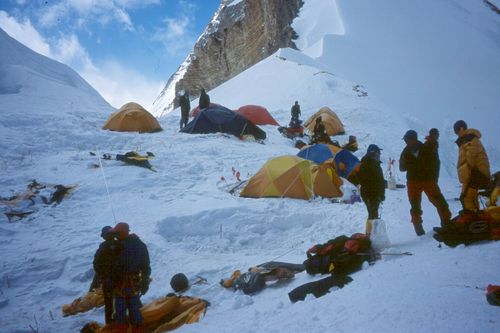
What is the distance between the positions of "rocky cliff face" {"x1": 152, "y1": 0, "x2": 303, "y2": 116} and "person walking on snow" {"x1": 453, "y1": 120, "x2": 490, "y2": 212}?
4048cm

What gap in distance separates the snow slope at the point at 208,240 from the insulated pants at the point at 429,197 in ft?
1.43

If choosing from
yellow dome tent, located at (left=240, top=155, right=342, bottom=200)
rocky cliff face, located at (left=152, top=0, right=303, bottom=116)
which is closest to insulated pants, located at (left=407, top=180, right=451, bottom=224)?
yellow dome tent, located at (left=240, top=155, right=342, bottom=200)

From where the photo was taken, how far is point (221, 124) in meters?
16.3

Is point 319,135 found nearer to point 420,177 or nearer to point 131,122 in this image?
point 131,122

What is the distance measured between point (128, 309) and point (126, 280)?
329 mm

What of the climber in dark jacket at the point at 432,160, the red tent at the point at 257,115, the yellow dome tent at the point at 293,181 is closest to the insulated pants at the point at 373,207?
the climber in dark jacket at the point at 432,160

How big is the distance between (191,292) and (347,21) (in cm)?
3958

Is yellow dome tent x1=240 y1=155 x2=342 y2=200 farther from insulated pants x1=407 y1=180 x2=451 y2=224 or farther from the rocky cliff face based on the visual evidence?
the rocky cliff face

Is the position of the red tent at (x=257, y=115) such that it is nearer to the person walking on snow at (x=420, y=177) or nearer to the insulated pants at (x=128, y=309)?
the person walking on snow at (x=420, y=177)

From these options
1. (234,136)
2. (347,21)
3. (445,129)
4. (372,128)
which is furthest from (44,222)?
(347,21)

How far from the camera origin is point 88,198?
9047mm

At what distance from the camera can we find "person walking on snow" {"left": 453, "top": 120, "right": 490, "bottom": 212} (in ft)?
17.4

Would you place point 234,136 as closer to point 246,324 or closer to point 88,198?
point 88,198

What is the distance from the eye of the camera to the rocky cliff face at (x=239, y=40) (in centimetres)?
4747
